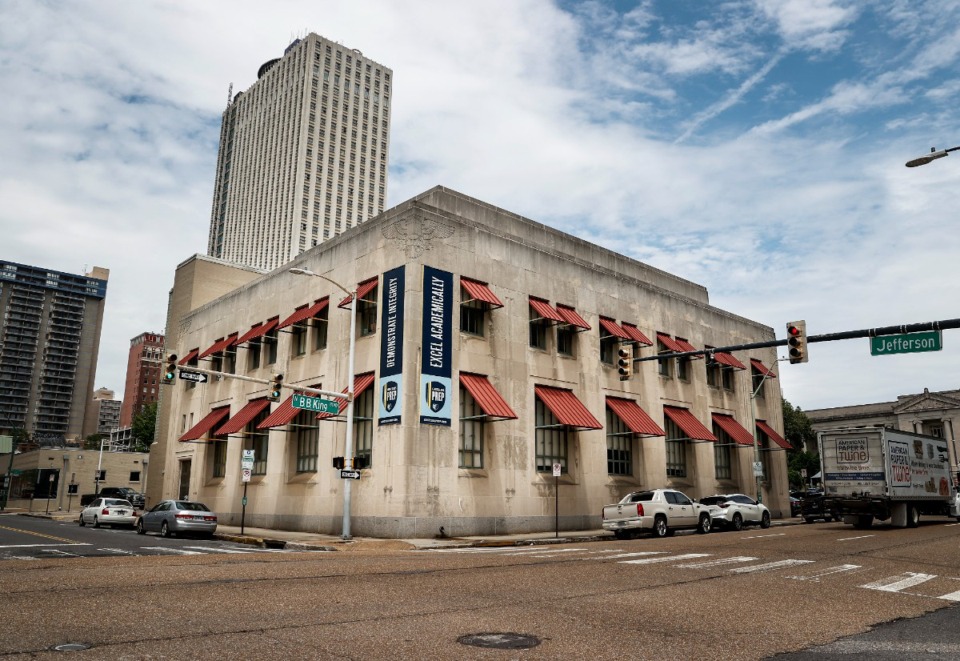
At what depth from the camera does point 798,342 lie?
21.5 m

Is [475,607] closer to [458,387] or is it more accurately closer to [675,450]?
[458,387]

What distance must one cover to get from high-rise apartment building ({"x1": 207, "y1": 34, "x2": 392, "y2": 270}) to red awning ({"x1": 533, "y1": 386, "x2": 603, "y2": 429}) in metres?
112

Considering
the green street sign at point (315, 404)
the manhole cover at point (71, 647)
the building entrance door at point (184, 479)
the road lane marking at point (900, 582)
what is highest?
the green street sign at point (315, 404)

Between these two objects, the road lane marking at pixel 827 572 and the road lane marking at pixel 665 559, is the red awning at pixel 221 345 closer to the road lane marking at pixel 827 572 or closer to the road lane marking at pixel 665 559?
the road lane marking at pixel 665 559

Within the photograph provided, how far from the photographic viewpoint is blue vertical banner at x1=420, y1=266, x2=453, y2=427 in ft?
89.6

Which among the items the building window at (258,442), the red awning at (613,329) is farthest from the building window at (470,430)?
the building window at (258,442)

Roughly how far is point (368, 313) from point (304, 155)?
123m

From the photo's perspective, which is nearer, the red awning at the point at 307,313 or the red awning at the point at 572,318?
the red awning at the point at 307,313

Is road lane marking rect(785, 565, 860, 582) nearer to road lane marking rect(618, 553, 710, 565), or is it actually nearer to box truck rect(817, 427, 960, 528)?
road lane marking rect(618, 553, 710, 565)

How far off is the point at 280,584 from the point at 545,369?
2197cm

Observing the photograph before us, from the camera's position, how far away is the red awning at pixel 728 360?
140 feet

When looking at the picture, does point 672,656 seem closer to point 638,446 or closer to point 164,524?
point 164,524

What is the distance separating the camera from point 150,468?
51219mm

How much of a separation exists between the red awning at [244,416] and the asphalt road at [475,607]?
1927 centimetres
